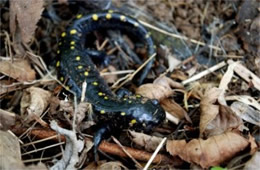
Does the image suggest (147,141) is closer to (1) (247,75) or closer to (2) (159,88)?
(2) (159,88)

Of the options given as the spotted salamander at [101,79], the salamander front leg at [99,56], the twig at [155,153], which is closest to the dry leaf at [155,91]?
the spotted salamander at [101,79]

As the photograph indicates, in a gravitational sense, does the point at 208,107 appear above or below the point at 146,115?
above

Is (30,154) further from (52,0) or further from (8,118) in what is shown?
(52,0)

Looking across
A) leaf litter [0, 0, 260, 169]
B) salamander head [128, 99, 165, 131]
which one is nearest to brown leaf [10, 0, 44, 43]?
leaf litter [0, 0, 260, 169]

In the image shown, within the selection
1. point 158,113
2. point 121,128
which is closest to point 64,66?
point 121,128

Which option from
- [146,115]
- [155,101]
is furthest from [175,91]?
[146,115]

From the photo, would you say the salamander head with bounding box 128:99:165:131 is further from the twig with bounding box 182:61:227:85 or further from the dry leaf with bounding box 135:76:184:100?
the twig with bounding box 182:61:227:85
